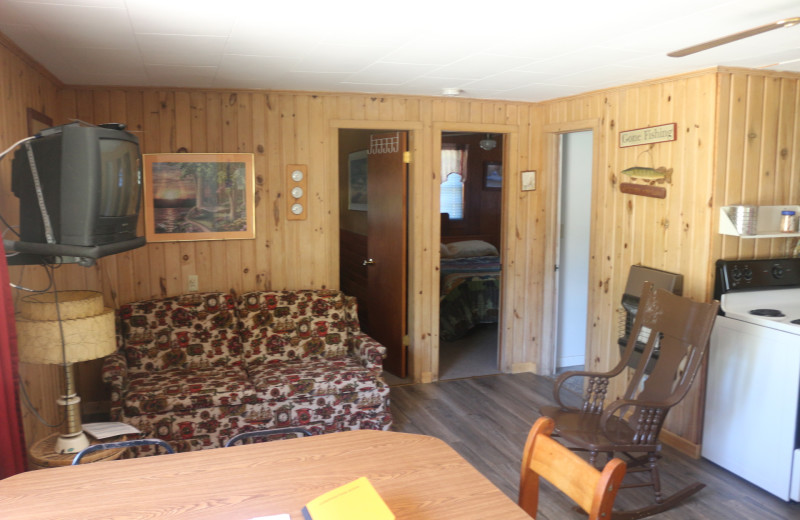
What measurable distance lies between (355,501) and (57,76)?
12.1 feet

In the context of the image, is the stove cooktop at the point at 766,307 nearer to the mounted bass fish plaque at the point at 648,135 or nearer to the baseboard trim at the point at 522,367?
the mounted bass fish plaque at the point at 648,135

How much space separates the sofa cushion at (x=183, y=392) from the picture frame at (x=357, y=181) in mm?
2978

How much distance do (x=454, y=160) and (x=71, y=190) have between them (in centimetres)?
635

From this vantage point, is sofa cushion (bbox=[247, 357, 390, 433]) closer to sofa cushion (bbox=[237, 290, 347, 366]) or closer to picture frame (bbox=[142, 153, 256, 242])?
sofa cushion (bbox=[237, 290, 347, 366])

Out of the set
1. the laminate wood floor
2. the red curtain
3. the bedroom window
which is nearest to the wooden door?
the laminate wood floor


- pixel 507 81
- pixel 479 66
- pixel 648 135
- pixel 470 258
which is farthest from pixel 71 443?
pixel 470 258

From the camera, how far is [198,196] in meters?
4.56

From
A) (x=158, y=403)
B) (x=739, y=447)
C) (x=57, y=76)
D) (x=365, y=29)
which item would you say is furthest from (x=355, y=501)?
(x=57, y=76)

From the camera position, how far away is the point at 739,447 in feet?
11.7

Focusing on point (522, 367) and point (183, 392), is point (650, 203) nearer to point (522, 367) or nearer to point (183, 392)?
point (522, 367)

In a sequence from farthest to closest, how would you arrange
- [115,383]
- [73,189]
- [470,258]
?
[470,258] → [115,383] → [73,189]

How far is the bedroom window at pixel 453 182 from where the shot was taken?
8406 mm

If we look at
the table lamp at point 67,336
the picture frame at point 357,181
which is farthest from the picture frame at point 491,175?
the table lamp at point 67,336

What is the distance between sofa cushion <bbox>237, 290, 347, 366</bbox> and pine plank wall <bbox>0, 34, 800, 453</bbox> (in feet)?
0.80
